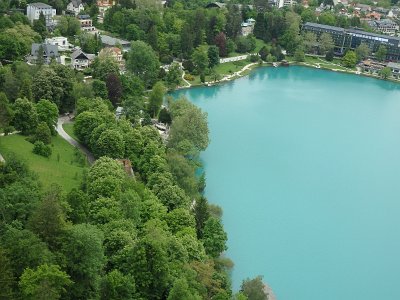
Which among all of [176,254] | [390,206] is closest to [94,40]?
[390,206]

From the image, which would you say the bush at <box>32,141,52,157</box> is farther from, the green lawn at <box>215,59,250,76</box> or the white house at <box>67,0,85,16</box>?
the white house at <box>67,0,85,16</box>


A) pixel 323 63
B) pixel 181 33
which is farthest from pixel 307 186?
pixel 323 63

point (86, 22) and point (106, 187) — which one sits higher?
point (86, 22)

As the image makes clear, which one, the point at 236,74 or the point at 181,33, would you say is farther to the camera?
the point at 181,33

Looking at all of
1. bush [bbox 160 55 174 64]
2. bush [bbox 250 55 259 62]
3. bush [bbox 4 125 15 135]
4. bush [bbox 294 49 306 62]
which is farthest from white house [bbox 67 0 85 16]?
bush [bbox 4 125 15 135]

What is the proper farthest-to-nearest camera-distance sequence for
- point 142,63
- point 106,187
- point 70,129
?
1. point 142,63
2. point 70,129
3. point 106,187

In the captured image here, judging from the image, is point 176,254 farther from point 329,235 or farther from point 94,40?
point 94,40

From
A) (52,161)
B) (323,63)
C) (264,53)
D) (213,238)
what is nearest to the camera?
(213,238)

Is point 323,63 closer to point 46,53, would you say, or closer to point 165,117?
point 165,117
